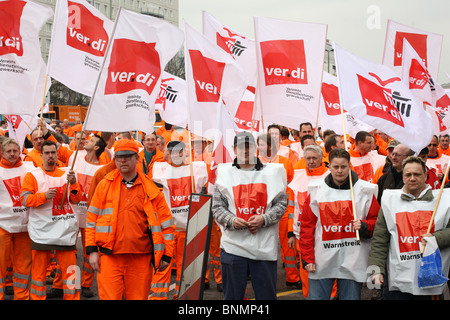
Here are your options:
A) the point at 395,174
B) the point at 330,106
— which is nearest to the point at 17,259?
the point at 395,174

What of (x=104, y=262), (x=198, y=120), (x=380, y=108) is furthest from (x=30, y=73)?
(x=380, y=108)

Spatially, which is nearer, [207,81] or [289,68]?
[207,81]

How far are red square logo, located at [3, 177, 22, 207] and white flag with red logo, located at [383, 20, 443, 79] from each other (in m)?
6.43

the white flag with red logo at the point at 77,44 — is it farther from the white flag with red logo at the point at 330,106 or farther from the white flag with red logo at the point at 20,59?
the white flag with red logo at the point at 330,106

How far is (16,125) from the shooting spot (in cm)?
911

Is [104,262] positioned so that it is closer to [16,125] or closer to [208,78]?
[208,78]

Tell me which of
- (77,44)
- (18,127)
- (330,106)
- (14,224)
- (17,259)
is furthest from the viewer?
(330,106)

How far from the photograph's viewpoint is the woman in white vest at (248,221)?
559 centimetres

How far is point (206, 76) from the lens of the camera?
299 inches

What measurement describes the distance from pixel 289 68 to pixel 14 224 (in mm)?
4182

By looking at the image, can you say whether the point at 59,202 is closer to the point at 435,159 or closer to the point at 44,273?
the point at 44,273

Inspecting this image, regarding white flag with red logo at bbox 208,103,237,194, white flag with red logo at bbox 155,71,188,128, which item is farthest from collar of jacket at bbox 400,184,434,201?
white flag with red logo at bbox 155,71,188,128

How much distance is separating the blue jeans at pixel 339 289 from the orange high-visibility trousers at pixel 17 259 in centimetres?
363

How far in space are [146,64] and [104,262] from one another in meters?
2.45
